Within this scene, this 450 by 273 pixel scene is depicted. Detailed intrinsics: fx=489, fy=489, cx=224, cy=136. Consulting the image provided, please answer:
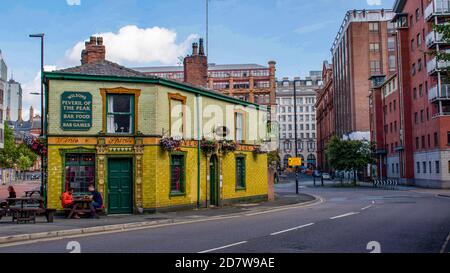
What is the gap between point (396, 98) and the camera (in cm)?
6094

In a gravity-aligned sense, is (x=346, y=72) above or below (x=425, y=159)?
above

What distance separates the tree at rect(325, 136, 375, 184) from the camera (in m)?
58.0

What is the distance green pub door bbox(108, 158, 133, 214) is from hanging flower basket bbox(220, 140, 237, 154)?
585 centimetres

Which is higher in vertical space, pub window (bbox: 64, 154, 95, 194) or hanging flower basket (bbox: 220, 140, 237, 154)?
hanging flower basket (bbox: 220, 140, 237, 154)

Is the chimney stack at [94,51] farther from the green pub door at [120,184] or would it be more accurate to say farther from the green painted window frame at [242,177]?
the green painted window frame at [242,177]

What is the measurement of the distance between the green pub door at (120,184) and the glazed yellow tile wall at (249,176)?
20.0 feet

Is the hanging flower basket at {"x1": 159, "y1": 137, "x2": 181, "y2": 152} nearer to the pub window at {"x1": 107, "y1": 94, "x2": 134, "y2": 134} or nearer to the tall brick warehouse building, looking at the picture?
the pub window at {"x1": 107, "y1": 94, "x2": 134, "y2": 134}

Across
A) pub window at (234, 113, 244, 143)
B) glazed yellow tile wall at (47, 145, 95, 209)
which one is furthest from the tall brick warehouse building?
glazed yellow tile wall at (47, 145, 95, 209)

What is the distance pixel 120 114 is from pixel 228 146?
6.54m

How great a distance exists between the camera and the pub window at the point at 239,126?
1074 inches

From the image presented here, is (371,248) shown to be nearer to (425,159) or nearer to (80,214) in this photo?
(80,214)

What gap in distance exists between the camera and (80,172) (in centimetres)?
2048
